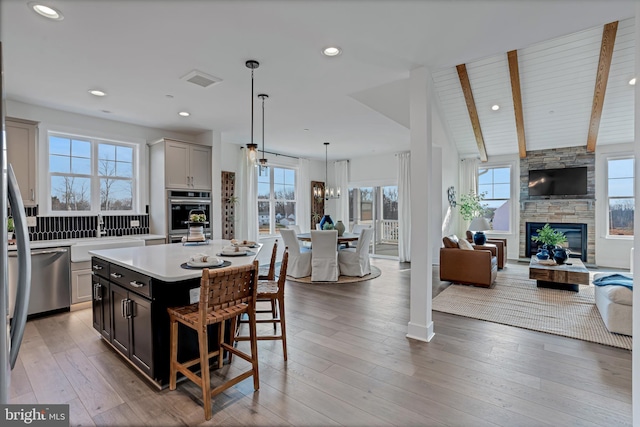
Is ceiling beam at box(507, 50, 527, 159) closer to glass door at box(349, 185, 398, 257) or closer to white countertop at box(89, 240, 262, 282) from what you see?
glass door at box(349, 185, 398, 257)

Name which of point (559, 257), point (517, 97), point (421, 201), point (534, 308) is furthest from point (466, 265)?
point (517, 97)

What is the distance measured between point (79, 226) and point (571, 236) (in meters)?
9.67

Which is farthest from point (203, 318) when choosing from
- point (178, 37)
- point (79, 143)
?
point (79, 143)

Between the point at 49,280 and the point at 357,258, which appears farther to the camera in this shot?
the point at 357,258

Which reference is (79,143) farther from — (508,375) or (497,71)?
(497,71)

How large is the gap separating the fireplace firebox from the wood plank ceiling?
182cm

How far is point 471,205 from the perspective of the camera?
784 cm

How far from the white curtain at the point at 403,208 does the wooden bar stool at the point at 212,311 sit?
19.7 ft

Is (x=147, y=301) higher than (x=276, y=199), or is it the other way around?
(x=276, y=199)

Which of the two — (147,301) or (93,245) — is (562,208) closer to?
(147,301)

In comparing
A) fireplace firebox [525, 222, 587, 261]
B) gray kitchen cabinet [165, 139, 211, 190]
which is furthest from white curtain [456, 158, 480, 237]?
gray kitchen cabinet [165, 139, 211, 190]

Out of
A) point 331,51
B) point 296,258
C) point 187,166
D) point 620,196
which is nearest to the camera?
point 331,51

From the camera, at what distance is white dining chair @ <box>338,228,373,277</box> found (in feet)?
19.2

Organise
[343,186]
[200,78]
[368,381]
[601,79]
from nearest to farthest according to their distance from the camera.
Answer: [368,381]
[200,78]
[601,79]
[343,186]
